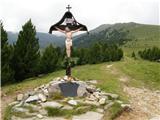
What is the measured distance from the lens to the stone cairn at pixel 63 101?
20.0 m

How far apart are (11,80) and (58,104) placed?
12.7m

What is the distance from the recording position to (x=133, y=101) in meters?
23.8

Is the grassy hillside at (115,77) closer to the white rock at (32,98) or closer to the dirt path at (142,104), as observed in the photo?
the dirt path at (142,104)

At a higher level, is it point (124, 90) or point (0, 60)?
point (0, 60)

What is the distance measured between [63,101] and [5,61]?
472 inches

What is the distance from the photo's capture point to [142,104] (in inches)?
925

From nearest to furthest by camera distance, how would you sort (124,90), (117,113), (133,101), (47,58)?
(117,113) → (133,101) → (124,90) → (47,58)

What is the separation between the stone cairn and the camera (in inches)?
788

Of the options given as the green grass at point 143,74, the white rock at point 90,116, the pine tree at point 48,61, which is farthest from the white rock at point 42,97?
the pine tree at point 48,61

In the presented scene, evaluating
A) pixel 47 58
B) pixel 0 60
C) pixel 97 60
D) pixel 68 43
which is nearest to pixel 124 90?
pixel 68 43

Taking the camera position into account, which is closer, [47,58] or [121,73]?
[121,73]

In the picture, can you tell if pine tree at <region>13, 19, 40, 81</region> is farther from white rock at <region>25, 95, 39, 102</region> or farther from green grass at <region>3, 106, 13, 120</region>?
green grass at <region>3, 106, 13, 120</region>

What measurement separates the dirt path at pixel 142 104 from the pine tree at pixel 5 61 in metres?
9.56

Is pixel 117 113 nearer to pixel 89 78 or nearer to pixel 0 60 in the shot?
pixel 89 78
